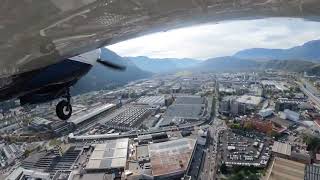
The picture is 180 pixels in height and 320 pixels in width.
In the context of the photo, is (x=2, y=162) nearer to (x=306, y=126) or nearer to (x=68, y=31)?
(x=306, y=126)

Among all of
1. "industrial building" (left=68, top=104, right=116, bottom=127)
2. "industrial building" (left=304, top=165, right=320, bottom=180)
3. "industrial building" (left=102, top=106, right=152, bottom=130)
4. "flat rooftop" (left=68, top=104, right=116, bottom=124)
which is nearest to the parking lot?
"industrial building" (left=304, top=165, right=320, bottom=180)

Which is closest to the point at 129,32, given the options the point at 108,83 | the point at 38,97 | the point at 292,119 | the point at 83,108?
the point at 38,97

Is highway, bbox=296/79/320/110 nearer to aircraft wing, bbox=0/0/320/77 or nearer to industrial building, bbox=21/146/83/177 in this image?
industrial building, bbox=21/146/83/177

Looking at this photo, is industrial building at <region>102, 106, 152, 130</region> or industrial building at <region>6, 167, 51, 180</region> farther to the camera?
industrial building at <region>102, 106, 152, 130</region>

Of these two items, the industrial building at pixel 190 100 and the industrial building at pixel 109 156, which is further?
the industrial building at pixel 190 100

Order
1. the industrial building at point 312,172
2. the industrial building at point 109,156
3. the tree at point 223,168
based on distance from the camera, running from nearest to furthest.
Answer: the industrial building at point 312,172, the tree at point 223,168, the industrial building at point 109,156

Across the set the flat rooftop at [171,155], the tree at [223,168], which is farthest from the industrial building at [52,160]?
the tree at [223,168]

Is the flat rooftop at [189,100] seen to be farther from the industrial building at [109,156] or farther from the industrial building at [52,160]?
the industrial building at [52,160]

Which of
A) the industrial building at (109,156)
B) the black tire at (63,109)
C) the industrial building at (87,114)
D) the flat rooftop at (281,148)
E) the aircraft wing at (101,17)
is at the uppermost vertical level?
the aircraft wing at (101,17)
